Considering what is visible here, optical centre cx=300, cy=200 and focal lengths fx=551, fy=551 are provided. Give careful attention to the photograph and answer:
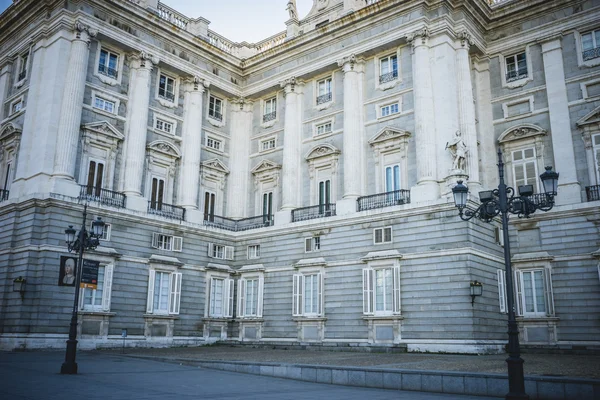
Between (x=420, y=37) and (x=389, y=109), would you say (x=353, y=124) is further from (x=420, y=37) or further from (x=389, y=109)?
(x=420, y=37)

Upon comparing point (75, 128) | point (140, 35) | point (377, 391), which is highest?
point (140, 35)

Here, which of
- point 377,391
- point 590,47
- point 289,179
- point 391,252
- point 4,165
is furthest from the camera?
point 289,179

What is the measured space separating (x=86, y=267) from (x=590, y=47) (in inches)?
1022

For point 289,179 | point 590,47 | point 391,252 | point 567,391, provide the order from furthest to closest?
point 289,179 < point 590,47 < point 391,252 < point 567,391

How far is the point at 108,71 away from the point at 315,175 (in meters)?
12.9

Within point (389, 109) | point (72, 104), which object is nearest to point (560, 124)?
point (389, 109)

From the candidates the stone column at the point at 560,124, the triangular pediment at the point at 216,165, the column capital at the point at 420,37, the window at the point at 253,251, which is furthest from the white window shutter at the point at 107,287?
the stone column at the point at 560,124

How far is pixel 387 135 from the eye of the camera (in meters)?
29.2

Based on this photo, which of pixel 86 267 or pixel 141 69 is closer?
pixel 86 267

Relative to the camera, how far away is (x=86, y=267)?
59.2 feet

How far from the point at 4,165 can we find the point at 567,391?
96.0 feet

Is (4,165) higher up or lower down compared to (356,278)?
higher up

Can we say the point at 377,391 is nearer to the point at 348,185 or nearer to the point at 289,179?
the point at 348,185

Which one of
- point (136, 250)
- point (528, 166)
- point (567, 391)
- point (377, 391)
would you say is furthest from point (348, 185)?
point (567, 391)
